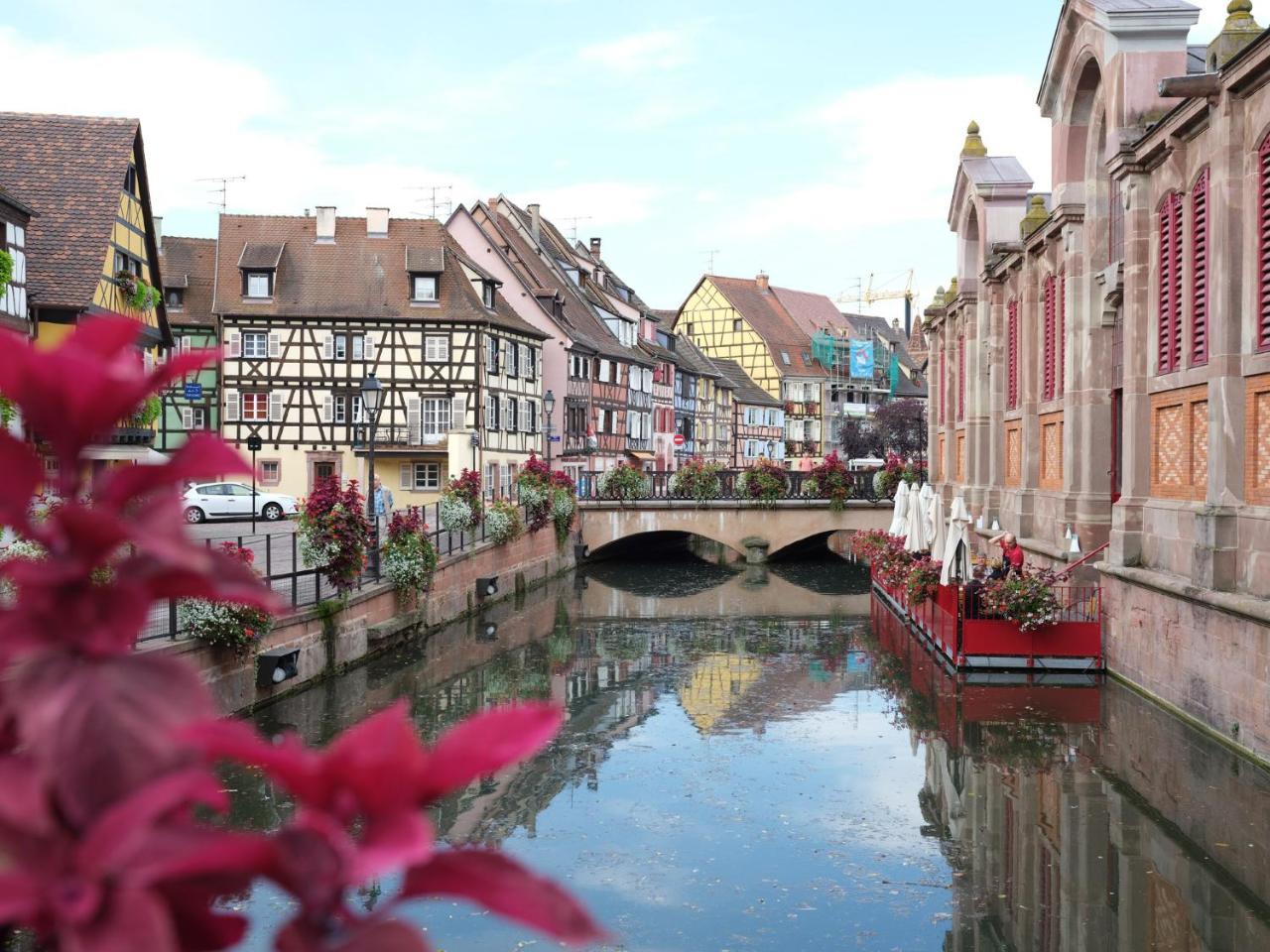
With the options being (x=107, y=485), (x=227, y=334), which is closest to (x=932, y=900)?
(x=107, y=485)

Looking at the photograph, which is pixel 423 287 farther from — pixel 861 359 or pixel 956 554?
pixel 861 359

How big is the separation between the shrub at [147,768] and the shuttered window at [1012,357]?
1143 inches

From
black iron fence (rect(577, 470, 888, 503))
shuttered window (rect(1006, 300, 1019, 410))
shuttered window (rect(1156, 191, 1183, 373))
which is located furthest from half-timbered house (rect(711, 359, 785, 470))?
shuttered window (rect(1156, 191, 1183, 373))

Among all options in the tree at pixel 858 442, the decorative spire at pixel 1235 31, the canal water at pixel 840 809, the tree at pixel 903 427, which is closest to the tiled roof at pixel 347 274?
the canal water at pixel 840 809

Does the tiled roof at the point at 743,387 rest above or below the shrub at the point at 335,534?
above

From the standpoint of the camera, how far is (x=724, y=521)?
149ft

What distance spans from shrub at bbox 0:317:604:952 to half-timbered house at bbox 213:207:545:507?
44.0 meters

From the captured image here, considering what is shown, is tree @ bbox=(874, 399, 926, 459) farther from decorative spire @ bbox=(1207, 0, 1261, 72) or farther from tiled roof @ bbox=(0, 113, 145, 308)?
decorative spire @ bbox=(1207, 0, 1261, 72)

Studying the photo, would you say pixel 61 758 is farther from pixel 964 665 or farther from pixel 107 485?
pixel 964 665

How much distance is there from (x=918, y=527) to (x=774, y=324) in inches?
2703

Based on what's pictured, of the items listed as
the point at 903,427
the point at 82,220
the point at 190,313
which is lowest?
the point at 903,427

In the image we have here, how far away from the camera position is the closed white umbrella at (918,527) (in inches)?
1047

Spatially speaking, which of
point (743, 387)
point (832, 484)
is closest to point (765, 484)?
point (832, 484)

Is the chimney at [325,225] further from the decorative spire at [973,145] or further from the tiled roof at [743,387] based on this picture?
the tiled roof at [743,387]
